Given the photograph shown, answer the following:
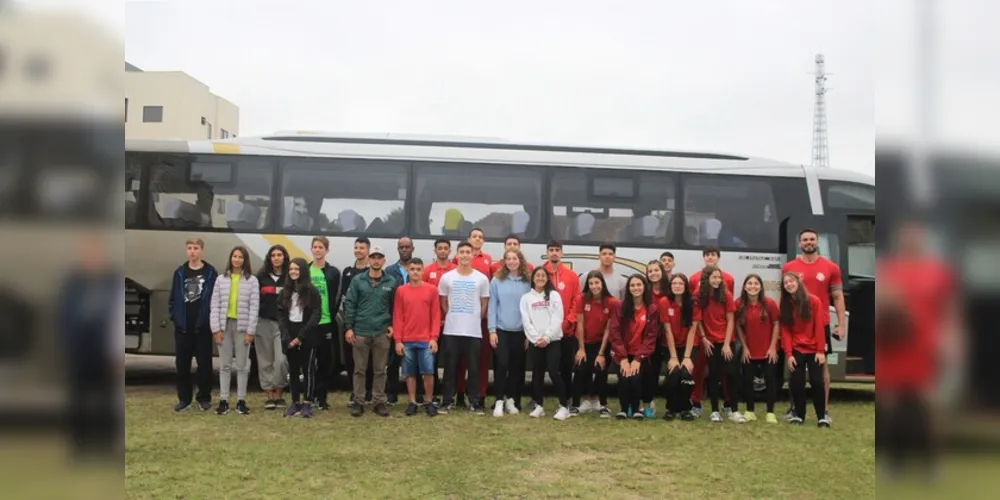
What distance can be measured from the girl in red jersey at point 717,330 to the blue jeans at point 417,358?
10.1 feet

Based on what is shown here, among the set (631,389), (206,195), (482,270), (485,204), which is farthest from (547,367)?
(206,195)

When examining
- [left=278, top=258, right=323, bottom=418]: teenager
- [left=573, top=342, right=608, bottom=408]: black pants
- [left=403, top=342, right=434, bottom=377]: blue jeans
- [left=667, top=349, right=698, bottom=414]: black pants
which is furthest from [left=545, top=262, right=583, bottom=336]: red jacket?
[left=278, top=258, right=323, bottom=418]: teenager

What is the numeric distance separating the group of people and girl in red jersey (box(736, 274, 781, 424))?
0.02 m

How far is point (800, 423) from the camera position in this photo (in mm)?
7590

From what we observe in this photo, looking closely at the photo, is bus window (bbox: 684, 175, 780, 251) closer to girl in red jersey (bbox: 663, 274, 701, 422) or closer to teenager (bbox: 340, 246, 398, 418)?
girl in red jersey (bbox: 663, 274, 701, 422)

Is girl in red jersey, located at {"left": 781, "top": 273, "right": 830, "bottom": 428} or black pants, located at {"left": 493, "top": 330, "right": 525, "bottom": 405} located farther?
black pants, located at {"left": 493, "top": 330, "right": 525, "bottom": 405}

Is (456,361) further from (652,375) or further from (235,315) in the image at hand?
(235,315)

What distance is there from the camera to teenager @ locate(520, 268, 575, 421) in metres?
7.57

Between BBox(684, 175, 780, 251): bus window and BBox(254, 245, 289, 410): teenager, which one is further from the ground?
BBox(684, 175, 780, 251): bus window

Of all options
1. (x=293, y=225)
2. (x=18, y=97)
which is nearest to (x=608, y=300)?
(x=293, y=225)

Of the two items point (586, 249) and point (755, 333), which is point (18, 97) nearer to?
point (755, 333)

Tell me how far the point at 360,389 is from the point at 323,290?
1.17 meters

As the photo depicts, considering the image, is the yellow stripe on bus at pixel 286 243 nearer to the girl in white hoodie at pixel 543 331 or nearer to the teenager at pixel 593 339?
the girl in white hoodie at pixel 543 331

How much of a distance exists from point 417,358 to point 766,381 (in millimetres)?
3951
